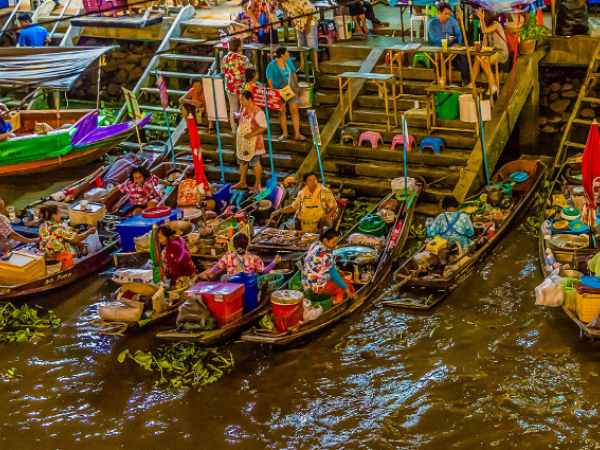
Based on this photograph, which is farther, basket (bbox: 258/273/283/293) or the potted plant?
the potted plant

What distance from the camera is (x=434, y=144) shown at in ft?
41.5

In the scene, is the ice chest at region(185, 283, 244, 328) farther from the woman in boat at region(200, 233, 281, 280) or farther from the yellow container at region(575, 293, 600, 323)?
the yellow container at region(575, 293, 600, 323)

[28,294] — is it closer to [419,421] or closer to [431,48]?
[419,421]

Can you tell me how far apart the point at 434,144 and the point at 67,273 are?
6066 millimetres

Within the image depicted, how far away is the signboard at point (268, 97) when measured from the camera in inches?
493

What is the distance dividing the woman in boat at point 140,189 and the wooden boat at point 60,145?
9.39 ft

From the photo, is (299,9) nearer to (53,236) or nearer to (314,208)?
(314,208)

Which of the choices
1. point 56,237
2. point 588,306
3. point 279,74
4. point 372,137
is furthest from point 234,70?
point 588,306

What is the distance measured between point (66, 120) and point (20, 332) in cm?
729

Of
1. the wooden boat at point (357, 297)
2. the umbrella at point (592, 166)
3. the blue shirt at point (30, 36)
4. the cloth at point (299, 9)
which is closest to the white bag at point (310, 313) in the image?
the wooden boat at point (357, 297)

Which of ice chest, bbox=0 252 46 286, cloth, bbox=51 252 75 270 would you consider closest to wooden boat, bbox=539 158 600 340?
cloth, bbox=51 252 75 270

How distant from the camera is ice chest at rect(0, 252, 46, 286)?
9914mm

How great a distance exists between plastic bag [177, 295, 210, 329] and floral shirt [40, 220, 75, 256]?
2.66m

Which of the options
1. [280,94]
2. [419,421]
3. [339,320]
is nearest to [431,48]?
[280,94]
